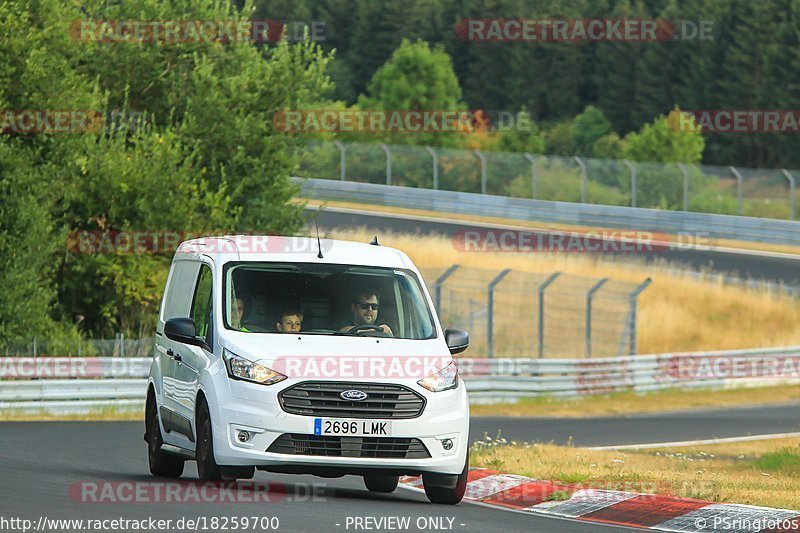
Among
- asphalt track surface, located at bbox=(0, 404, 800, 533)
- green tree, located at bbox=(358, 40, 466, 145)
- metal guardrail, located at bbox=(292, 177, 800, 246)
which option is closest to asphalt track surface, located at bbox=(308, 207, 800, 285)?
metal guardrail, located at bbox=(292, 177, 800, 246)

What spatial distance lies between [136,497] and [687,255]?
38067mm

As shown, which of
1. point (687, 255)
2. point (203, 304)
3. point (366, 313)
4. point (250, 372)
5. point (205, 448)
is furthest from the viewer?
point (687, 255)

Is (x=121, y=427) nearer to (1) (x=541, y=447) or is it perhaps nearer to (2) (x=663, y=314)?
(1) (x=541, y=447)

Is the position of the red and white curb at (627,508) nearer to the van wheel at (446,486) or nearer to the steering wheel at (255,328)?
the van wheel at (446,486)

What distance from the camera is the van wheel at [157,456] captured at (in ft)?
43.2

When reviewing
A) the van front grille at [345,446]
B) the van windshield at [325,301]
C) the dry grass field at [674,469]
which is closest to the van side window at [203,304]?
the van windshield at [325,301]

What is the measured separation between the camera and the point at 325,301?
12.2 metres

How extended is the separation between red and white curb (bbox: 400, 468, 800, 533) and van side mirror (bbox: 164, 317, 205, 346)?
2.79 metres

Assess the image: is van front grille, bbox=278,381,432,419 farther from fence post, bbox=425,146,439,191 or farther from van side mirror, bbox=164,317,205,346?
fence post, bbox=425,146,439,191

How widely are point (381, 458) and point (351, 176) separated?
4899 centimetres

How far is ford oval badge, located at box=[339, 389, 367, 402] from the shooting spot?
436 inches

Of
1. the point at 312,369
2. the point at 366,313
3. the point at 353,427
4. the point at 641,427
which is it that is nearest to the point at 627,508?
the point at 353,427

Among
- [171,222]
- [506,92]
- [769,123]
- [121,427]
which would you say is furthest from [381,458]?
[506,92]

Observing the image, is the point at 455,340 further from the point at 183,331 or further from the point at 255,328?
the point at 183,331
